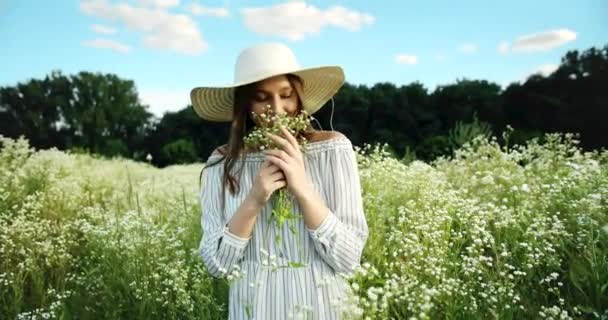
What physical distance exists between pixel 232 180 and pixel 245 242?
1.05ft

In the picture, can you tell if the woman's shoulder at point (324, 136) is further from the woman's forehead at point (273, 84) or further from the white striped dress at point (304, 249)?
the woman's forehead at point (273, 84)

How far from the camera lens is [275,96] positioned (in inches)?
81.3

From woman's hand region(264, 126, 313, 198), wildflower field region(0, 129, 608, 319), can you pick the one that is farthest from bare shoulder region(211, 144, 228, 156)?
wildflower field region(0, 129, 608, 319)

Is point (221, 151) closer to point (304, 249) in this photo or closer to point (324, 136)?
point (324, 136)

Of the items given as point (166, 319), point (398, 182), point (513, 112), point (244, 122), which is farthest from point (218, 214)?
point (513, 112)

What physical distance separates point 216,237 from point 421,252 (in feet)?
4.11

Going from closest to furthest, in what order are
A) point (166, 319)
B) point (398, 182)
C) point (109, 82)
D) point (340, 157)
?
1. point (340, 157)
2. point (166, 319)
3. point (398, 182)
4. point (109, 82)

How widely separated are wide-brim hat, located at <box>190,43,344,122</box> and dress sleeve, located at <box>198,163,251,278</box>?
32cm

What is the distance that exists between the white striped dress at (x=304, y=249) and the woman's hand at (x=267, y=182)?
0.67 ft

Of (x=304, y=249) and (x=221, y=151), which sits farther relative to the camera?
(x=221, y=151)

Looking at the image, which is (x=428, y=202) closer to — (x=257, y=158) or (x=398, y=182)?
(x=398, y=182)

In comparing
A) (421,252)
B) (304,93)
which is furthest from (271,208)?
(421,252)

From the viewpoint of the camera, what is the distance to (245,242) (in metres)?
1.96

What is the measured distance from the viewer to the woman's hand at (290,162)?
181cm
